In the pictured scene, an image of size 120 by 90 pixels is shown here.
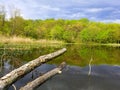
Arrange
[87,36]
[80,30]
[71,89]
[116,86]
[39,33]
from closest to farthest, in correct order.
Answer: [71,89], [116,86], [39,33], [87,36], [80,30]

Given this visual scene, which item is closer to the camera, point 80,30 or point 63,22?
point 80,30

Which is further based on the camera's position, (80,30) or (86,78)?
(80,30)

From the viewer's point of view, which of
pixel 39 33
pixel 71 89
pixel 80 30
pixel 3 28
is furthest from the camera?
pixel 80 30

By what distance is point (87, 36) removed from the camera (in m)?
102

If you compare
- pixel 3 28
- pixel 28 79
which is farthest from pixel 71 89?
pixel 3 28

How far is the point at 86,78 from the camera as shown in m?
13.4

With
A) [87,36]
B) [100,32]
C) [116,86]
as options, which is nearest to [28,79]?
[116,86]

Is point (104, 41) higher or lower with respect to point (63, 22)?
lower

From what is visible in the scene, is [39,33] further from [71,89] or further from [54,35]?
[71,89]

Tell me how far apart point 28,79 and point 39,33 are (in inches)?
3241

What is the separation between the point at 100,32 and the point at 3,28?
48.3 m

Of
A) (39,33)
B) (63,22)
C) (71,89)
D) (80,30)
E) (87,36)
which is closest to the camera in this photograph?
(71,89)

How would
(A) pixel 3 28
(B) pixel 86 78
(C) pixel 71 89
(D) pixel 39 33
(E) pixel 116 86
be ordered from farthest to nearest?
(D) pixel 39 33 < (A) pixel 3 28 < (B) pixel 86 78 < (E) pixel 116 86 < (C) pixel 71 89

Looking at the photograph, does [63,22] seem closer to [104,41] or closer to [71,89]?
[104,41]
